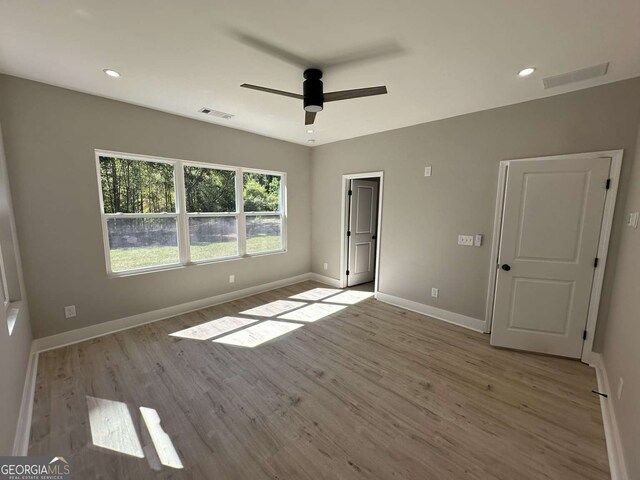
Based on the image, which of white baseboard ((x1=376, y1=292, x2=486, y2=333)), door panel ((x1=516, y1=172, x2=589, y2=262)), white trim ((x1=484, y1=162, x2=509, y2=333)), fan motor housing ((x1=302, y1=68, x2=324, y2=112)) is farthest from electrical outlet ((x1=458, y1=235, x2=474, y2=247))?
fan motor housing ((x1=302, y1=68, x2=324, y2=112))

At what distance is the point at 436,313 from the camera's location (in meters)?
3.71

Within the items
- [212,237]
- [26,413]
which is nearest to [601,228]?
[212,237]

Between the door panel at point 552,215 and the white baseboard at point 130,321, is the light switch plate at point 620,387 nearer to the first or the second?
the door panel at point 552,215

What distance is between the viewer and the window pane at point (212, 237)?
387 centimetres

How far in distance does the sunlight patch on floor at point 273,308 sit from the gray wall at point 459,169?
1.60 meters

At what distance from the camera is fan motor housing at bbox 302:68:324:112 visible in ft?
7.11

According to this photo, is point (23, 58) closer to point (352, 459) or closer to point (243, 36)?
point (243, 36)

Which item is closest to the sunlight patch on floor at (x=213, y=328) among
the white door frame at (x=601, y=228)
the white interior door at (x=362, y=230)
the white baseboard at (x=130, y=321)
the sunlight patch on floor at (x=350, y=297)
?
the white baseboard at (x=130, y=321)

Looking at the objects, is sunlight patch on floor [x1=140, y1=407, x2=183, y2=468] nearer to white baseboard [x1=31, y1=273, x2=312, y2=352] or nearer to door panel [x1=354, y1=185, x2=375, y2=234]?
white baseboard [x1=31, y1=273, x2=312, y2=352]

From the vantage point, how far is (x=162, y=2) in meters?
1.53

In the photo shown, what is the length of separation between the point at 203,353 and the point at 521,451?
280cm

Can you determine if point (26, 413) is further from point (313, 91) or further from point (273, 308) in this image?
point (313, 91)

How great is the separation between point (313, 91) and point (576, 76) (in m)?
2.33

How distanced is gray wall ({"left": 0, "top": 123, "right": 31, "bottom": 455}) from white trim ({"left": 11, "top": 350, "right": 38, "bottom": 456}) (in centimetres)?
7
